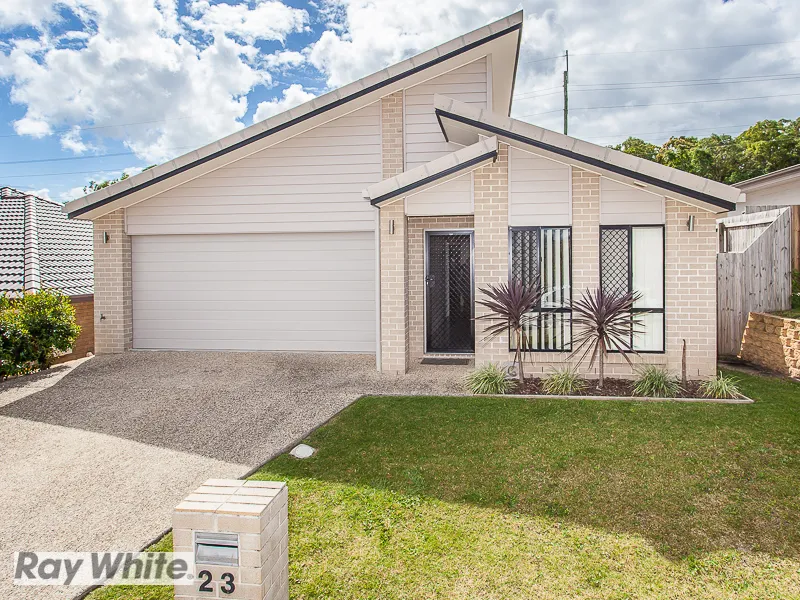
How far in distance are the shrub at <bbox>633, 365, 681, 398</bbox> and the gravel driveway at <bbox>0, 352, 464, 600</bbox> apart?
2.67m

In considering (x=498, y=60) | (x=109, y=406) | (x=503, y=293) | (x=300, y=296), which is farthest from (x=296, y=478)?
(x=498, y=60)

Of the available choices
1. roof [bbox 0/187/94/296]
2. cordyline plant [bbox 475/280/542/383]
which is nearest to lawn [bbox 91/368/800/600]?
cordyline plant [bbox 475/280/542/383]

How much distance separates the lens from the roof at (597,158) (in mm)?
7730

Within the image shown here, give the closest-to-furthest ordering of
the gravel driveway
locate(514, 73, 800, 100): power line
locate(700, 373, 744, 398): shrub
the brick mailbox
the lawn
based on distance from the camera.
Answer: the brick mailbox, the lawn, the gravel driveway, locate(700, 373, 744, 398): shrub, locate(514, 73, 800, 100): power line

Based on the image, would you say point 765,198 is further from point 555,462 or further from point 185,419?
point 185,419

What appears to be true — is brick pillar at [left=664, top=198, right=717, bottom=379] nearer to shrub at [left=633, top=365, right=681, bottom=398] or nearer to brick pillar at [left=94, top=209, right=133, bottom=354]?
shrub at [left=633, top=365, right=681, bottom=398]

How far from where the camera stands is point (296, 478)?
16.3ft

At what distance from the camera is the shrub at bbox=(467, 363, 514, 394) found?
7930mm

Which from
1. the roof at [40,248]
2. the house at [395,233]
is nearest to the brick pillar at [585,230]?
the house at [395,233]

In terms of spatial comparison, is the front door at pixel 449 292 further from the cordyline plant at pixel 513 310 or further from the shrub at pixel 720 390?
the shrub at pixel 720 390

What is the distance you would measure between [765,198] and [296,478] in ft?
48.7

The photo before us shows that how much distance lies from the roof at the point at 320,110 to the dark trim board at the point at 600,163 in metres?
2.41

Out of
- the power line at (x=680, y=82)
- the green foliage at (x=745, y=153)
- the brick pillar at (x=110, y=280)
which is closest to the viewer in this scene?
the brick pillar at (x=110, y=280)

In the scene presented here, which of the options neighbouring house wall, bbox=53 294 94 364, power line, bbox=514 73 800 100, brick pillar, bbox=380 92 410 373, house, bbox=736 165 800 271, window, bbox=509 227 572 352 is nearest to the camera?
window, bbox=509 227 572 352
